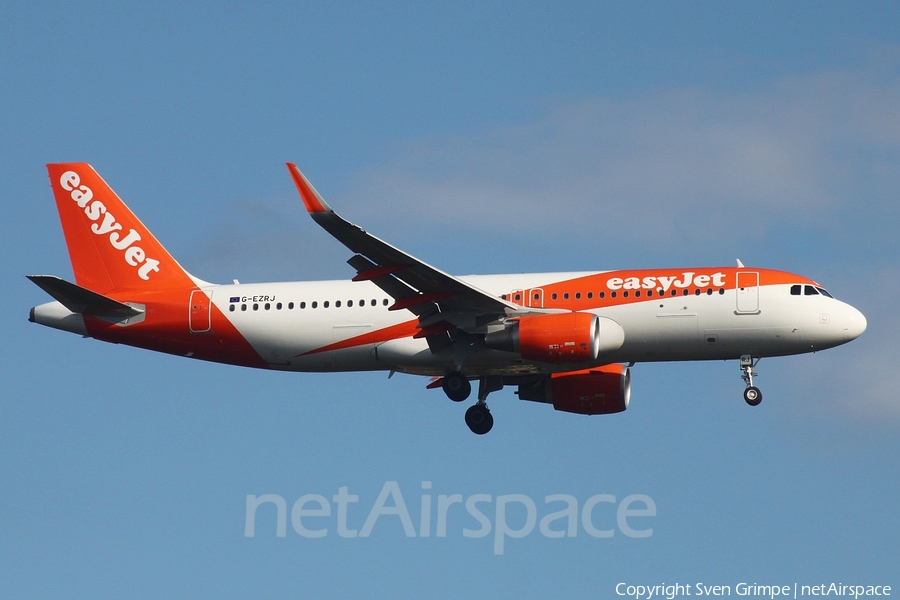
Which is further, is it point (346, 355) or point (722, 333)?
point (346, 355)

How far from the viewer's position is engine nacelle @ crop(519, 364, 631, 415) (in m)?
44.3

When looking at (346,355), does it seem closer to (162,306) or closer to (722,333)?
(162,306)

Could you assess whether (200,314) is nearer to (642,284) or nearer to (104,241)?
(104,241)

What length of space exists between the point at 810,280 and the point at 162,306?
68.1 feet

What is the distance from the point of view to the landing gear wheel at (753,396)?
4038 cm

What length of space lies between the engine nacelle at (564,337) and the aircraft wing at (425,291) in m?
1.03

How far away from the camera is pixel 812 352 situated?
4025cm

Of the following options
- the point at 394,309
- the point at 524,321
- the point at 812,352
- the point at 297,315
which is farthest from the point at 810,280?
the point at 297,315

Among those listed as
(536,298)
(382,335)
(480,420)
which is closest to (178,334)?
(382,335)

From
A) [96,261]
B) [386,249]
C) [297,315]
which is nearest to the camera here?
[386,249]

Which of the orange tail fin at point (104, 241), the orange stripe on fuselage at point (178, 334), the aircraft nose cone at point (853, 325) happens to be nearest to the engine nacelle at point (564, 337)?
the aircraft nose cone at point (853, 325)

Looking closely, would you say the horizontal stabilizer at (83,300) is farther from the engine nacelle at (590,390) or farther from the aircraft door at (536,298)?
the engine nacelle at (590,390)

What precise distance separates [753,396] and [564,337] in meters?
6.27

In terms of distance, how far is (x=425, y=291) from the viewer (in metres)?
40.2
